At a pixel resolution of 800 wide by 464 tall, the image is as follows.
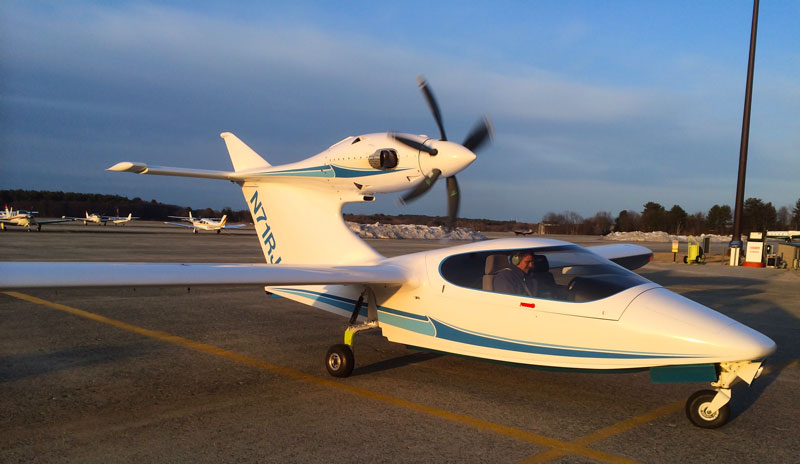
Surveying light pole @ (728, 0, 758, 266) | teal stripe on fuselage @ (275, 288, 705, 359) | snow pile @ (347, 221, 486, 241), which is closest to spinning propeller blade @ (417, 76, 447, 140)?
teal stripe on fuselage @ (275, 288, 705, 359)

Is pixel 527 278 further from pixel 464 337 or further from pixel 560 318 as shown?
pixel 464 337

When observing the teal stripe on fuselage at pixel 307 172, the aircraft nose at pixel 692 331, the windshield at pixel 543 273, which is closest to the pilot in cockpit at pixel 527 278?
the windshield at pixel 543 273

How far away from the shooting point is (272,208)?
31.4 ft

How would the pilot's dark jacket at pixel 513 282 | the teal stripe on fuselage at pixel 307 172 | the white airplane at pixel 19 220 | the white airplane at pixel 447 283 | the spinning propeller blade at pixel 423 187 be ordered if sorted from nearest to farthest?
1. the white airplane at pixel 447 283
2. the pilot's dark jacket at pixel 513 282
3. the spinning propeller blade at pixel 423 187
4. the teal stripe on fuselage at pixel 307 172
5. the white airplane at pixel 19 220

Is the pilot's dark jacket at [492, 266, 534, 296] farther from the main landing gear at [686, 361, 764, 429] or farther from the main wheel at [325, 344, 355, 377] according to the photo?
the main wheel at [325, 344, 355, 377]

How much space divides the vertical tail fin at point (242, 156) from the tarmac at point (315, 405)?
3.17m

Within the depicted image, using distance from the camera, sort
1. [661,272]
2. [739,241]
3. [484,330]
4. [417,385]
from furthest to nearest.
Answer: [739,241] → [661,272] → [417,385] → [484,330]

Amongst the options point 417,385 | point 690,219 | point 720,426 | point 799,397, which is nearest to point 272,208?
point 417,385

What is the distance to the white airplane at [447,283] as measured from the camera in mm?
5383

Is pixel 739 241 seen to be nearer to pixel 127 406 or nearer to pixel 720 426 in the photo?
pixel 720 426

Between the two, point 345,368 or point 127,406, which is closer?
point 127,406

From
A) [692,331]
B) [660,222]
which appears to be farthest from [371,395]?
[660,222]

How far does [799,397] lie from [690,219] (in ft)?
376

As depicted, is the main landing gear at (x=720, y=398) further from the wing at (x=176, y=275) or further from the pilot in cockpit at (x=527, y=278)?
the wing at (x=176, y=275)
